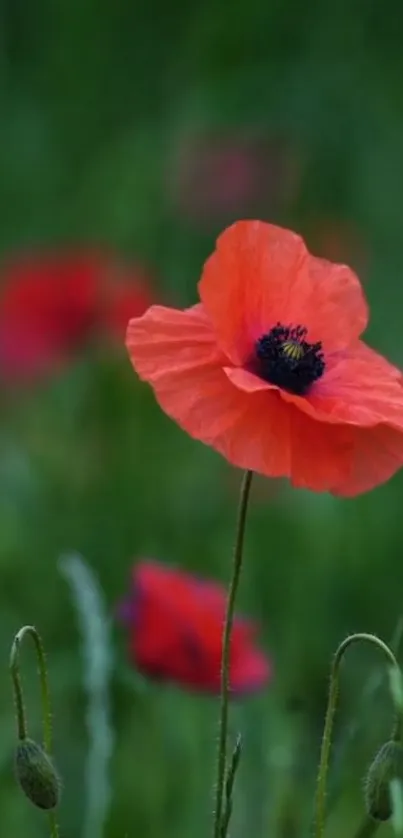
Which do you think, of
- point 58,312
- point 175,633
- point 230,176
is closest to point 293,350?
point 175,633

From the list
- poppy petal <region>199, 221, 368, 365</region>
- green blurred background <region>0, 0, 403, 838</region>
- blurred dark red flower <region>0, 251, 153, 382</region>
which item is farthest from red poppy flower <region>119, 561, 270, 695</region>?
blurred dark red flower <region>0, 251, 153, 382</region>

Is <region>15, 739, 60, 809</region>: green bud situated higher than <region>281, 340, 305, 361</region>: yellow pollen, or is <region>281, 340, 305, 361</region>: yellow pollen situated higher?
<region>281, 340, 305, 361</region>: yellow pollen

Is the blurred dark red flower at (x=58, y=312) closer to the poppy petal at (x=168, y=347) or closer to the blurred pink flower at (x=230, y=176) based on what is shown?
the blurred pink flower at (x=230, y=176)

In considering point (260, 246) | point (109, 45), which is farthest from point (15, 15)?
point (260, 246)

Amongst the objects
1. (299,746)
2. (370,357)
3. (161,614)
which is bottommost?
(299,746)

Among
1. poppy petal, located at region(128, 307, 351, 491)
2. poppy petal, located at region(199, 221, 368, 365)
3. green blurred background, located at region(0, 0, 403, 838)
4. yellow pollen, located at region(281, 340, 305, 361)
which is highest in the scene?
poppy petal, located at region(199, 221, 368, 365)

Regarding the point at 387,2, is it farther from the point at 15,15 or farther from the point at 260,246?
the point at 260,246

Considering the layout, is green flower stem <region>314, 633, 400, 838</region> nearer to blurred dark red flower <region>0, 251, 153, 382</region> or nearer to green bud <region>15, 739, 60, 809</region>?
green bud <region>15, 739, 60, 809</region>
